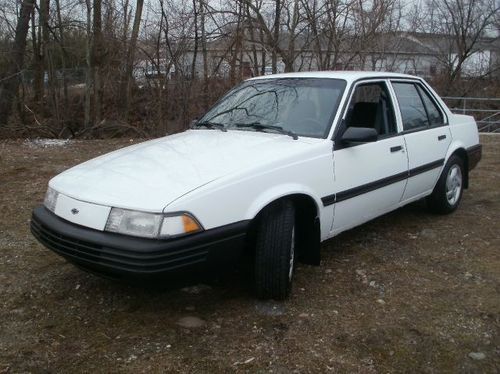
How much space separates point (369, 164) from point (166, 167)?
1.64 meters

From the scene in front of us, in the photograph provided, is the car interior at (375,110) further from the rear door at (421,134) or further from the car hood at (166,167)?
the car hood at (166,167)

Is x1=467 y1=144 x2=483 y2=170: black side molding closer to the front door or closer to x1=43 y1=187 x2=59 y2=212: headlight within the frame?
the front door

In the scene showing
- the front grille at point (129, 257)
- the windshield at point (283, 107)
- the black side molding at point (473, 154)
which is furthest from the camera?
the black side molding at point (473, 154)

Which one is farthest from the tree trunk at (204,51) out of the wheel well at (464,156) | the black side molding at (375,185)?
the black side molding at (375,185)

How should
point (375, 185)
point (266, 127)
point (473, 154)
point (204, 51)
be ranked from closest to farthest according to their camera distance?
1. point (266, 127)
2. point (375, 185)
3. point (473, 154)
4. point (204, 51)

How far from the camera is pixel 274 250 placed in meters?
3.29

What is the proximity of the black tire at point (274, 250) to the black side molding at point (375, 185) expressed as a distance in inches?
18.3

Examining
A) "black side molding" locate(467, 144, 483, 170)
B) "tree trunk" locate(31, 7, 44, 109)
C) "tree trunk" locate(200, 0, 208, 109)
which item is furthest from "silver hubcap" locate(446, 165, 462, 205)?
"tree trunk" locate(31, 7, 44, 109)

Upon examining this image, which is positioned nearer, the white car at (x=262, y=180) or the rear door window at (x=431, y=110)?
the white car at (x=262, y=180)

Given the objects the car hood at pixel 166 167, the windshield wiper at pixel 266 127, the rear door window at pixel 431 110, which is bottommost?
the car hood at pixel 166 167

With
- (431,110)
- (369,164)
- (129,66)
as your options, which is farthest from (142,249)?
(129,66)

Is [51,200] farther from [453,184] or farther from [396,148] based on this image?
[453,184]

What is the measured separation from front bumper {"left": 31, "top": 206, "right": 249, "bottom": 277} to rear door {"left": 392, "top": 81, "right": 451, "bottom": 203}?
7.20ft

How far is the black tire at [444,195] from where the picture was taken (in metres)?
5.34
